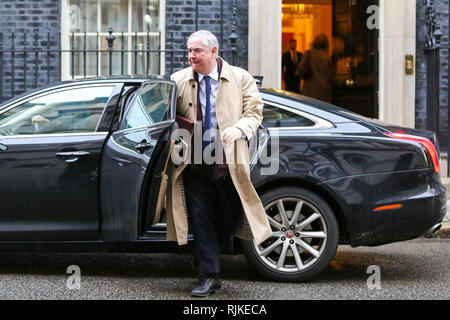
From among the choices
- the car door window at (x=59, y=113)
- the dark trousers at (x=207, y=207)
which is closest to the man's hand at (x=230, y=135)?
the dark trousers at (x=207, y=207)

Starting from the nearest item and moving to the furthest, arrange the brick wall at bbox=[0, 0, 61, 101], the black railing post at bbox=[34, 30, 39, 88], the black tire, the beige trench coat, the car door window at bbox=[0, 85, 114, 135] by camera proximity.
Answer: the beige trench coat
the black tire
the car door window at bbox=[0, 85, 114, 135]
the black railing post at bbox=[34, 30, 39, 88]
the brick wall at bbox=[0, 0, 61, 101]

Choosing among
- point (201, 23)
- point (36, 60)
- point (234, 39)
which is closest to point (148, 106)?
point (234, 39)

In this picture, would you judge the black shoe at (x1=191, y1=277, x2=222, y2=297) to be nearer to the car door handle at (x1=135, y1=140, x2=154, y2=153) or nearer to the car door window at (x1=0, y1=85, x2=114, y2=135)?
the car door handle at (x1=135, y1=140, x2=154, y2=153)

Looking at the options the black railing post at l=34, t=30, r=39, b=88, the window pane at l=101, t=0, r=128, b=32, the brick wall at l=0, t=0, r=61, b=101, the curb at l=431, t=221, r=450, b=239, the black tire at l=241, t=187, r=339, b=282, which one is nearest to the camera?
the black tire at l=241, t=187, r=339, b=282

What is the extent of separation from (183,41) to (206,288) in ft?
21.5

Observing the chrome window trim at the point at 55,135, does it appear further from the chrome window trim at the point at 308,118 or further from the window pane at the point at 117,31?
the window pane at the point at 117,31

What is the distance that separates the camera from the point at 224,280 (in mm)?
6336

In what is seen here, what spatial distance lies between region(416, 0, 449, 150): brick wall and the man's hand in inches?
280

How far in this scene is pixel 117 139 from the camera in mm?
5945

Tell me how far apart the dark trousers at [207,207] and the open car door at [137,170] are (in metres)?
0.20

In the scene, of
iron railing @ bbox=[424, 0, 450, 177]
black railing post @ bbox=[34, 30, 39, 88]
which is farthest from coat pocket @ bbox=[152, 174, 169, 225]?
iron railing @ bbox=[424, 0, 450, 177]

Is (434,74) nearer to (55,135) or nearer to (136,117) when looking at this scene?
(136,117)

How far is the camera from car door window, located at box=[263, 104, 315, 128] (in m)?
6.23
